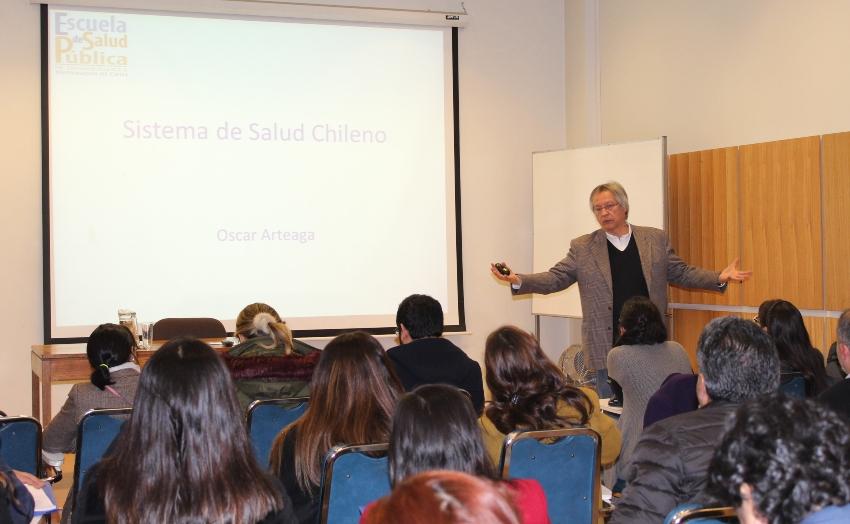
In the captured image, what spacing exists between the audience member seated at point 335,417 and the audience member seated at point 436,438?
2.42 ft

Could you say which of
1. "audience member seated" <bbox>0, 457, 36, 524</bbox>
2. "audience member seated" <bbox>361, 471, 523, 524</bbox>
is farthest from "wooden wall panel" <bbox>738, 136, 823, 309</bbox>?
"audience member seated" <bbox>361, 471, 523, 524</bbox>

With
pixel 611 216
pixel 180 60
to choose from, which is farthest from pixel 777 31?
pixel 180 60

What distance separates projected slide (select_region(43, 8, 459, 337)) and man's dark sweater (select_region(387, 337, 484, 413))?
3.20 metres

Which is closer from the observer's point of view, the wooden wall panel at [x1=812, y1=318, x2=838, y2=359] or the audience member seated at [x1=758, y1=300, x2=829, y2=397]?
the audience member seated at [x1=758, y1=300, x2=829, y2=397]

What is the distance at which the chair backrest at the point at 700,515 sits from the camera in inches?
67.4

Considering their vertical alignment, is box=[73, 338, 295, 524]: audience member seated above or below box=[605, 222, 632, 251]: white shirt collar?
below

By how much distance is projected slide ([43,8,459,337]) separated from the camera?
6.23 meters

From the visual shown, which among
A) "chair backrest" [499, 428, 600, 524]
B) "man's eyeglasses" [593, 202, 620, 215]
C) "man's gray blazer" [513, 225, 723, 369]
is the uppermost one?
"man's eyeglasses" [593, 202, 620, 215]

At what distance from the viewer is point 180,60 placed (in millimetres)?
6465

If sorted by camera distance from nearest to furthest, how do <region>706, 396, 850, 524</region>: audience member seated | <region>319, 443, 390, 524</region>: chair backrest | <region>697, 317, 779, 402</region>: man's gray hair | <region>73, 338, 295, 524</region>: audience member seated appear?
<region>706, 396, 850, 524</region>: audience member seated → <region>73, 338, 295, 524</region>: audience member seated → <region>697, 317, 779, 402</region>: man's gray hair → <region>319, 443, 390, 524</region>: chair backrest

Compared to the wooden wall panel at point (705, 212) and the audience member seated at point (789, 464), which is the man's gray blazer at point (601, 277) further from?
the audience member seated at point (789, 464)

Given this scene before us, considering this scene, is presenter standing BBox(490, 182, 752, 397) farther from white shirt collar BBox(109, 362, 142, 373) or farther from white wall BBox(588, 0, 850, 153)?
white shirt collar BBox(109, 362, 142, 373)

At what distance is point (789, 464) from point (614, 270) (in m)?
4.07

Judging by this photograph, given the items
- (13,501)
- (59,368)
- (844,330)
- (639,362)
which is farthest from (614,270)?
(13,501)
